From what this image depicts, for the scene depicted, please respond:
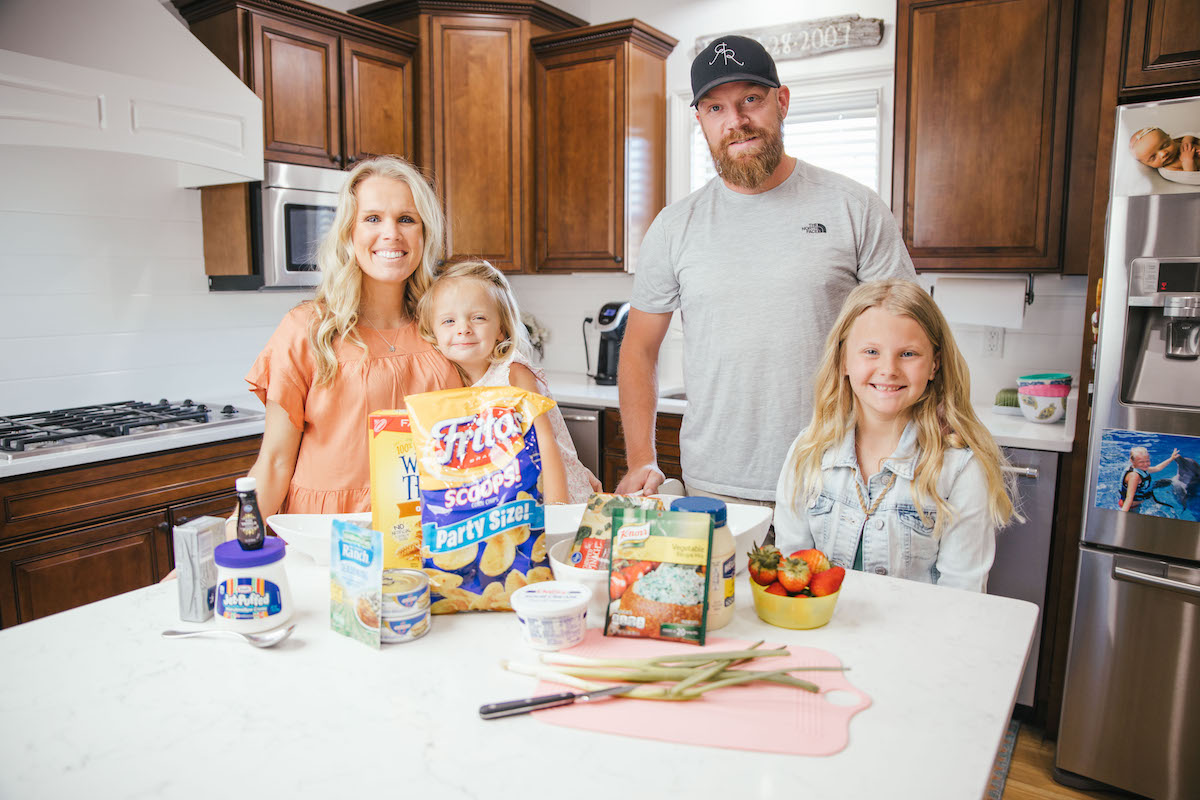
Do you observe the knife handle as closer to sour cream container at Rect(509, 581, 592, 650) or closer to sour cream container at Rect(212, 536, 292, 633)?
sour cream container at Rect(509, 581, 592, 650)

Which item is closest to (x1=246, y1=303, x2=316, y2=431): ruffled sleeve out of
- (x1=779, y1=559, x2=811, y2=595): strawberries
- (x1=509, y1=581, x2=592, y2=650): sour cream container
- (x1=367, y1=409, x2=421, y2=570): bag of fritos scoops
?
(x1=367, y1=409, x2=421, y2=570): bag of fritos scoops

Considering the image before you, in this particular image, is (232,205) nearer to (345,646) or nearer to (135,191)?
(135,191)

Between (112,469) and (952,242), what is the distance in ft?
8.91

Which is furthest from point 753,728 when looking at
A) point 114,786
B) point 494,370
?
point 494,370

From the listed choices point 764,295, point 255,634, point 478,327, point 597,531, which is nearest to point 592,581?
point 597,531

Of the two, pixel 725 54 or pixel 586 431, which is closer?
pixel 725 54

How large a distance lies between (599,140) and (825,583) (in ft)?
9.23

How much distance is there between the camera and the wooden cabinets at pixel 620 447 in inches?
125

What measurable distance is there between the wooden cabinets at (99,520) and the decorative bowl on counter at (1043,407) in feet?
8.28

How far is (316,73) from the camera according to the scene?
10.5ft

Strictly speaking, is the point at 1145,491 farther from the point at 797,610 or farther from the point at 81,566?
the point at 81,566

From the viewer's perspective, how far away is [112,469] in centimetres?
246

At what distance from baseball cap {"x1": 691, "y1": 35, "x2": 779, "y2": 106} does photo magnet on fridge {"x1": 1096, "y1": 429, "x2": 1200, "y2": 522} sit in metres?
1.31

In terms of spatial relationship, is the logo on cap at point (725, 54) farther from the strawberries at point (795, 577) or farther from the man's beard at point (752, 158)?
the strawberries at point (795, 577)
